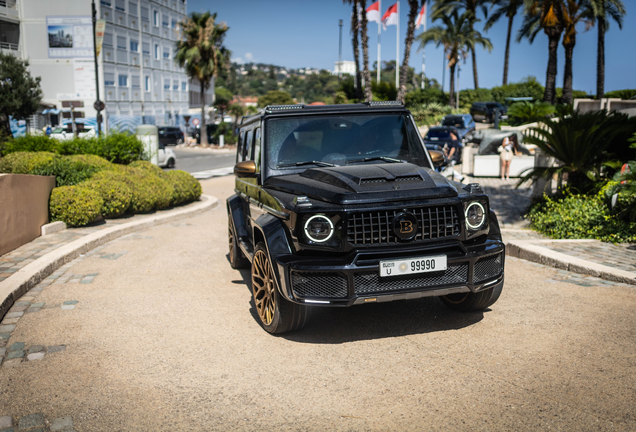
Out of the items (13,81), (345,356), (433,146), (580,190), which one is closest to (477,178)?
(433,146)

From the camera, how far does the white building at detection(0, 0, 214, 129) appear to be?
53.0 m

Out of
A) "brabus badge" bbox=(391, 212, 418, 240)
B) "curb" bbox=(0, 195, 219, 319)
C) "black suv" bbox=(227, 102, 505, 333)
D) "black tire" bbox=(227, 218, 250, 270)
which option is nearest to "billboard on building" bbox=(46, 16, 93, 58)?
"curb" bbox=(0, 195, 219, 319)

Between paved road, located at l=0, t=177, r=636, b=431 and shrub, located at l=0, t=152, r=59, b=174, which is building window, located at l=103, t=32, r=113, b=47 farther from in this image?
paved road, located at l=0, t=177, r=636, b=431

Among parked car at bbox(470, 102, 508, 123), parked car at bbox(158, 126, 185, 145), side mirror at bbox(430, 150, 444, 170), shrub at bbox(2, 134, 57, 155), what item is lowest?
side mirror at bbox(430, 150, 444, 170)

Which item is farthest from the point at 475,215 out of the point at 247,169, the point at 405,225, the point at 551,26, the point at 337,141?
the point at 551,26

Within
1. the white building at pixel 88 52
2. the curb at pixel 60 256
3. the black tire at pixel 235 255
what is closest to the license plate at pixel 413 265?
the black tire at pixel 235 255

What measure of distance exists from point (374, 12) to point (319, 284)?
36899 mm

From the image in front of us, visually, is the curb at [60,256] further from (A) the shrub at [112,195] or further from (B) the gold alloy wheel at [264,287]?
(B) the gold alloy wheel at [264,287]

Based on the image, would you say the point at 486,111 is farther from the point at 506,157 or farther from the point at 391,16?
the point at 506,157

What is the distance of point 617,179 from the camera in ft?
26.9

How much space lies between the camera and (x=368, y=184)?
420 cm

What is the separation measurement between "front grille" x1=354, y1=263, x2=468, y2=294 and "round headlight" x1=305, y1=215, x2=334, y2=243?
368 millimetres

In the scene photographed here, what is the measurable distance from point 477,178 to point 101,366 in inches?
650

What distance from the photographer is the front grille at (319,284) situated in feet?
12.9
